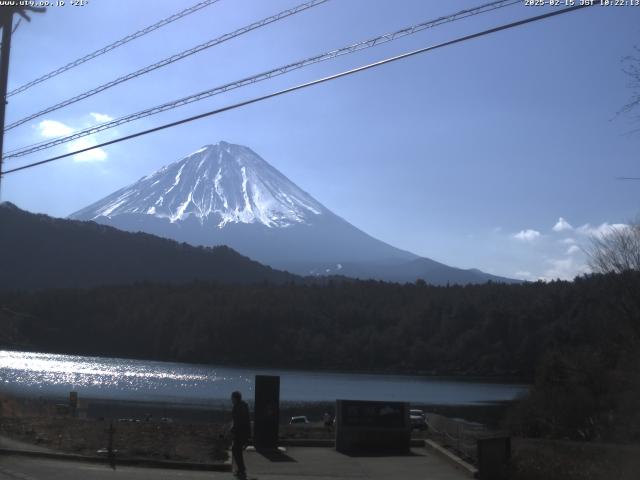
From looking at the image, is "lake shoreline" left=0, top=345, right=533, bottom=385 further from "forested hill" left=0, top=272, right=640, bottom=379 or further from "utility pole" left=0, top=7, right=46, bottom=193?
"utility pole" left=0, top=7, right=46, bottom=193

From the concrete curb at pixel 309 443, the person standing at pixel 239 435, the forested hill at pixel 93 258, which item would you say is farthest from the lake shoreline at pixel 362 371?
the person standing at pixel 239 435

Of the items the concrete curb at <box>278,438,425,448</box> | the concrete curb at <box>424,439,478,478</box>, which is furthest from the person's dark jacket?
the concrete curb at <box>278,438,425,448</box>

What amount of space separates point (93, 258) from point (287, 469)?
148612mm

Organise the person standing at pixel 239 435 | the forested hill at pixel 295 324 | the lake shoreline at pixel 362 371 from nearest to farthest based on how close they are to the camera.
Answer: the person standing at pixel 239 435, the lake shoreline at pixel 362 371, the forested hill at pixel 295 324

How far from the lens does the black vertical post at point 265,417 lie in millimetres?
17391

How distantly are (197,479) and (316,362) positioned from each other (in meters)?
104

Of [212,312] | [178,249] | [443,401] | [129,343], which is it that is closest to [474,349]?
[443,401]

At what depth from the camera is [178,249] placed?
168500 mm

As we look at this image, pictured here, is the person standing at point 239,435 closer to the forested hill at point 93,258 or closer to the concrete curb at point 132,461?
the concrete curb at point 132,461

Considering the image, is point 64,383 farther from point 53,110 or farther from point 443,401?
point 53,110

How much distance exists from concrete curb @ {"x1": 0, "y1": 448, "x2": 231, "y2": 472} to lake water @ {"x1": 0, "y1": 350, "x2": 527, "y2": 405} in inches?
1603

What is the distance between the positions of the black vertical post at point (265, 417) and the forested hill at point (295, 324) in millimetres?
82635

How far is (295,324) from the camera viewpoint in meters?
122

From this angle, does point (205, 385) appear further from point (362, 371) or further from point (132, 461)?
point (132, 461)
